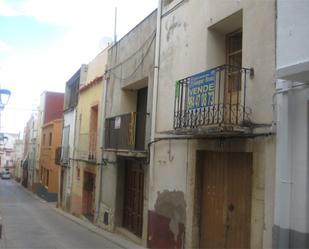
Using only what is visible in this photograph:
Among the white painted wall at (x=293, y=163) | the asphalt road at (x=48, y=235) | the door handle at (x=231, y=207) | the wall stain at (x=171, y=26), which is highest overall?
the wall stain at (x=171, y=26)

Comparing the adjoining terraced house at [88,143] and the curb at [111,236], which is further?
the adjoining terraced house at [88,143]

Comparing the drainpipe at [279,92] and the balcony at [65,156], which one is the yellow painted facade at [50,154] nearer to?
the balcony at [65,156]

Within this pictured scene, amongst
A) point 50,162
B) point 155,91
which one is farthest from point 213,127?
point 50,162

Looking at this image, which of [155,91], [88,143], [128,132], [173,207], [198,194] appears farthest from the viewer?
[88,143]

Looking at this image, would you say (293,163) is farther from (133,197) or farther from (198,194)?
(133,197)

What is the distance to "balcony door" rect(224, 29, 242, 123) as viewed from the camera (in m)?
8.59

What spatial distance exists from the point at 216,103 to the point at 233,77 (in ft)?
2.50

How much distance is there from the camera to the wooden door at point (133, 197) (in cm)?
1466

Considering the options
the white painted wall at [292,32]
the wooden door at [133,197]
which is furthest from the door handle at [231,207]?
the wooden door at [133,197]

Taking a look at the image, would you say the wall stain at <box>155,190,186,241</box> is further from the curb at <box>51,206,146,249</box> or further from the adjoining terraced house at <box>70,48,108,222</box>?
the adjoining terraced house at <box>70,48,108,222</box>

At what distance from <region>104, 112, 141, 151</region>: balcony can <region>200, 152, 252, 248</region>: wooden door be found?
399 cm

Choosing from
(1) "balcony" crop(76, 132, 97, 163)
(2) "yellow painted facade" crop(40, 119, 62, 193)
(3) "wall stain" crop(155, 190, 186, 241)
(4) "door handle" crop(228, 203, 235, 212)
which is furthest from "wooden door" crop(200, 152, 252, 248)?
(2) "yellow painted facade" crop(40, 119, 62, 193)

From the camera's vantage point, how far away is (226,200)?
30.5 ft

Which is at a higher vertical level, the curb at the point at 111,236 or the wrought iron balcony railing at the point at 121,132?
the wrought iron balcony railing at the point at 121,132
